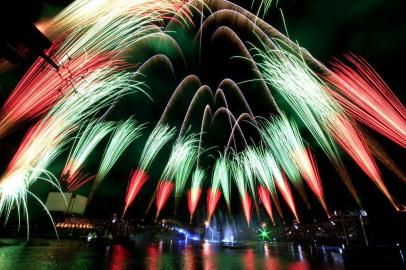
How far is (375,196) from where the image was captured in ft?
125

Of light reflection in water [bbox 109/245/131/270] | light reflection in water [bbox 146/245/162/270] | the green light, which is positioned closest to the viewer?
light reflection in water [bbox 109/245/131/270]

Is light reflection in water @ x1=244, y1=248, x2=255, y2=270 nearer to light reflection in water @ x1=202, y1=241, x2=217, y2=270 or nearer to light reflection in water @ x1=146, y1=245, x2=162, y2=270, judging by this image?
light reflection in water @ x1=202, y1=241, x2=217, y2=270

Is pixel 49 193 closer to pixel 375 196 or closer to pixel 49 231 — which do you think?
pixel 49 231

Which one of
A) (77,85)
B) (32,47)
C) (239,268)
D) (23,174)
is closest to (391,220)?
(239,268)

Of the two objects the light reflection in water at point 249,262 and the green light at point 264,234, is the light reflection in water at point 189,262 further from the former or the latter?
the green light at point 264,234

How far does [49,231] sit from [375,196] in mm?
48613

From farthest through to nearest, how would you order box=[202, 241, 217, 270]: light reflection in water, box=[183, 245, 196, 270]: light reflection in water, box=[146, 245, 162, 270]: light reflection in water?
box=[202, 241, 217, 270]: light reflection in water
box=[183, 245, 196, 270]: light reflection in water
box=[146, 245, 162, 270]: light reflection in water

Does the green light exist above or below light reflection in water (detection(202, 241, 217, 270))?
above

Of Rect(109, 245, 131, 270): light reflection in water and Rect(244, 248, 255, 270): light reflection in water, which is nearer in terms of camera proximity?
Rect(109, 245, 131, 270): light reflection in water

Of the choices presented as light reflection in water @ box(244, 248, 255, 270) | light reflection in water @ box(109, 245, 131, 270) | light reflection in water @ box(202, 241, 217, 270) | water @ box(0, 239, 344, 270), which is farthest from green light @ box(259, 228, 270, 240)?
light reflection in water @ box(109, 245, 131, 270)

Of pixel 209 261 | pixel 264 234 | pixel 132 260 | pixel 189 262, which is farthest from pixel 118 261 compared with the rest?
pixel 264 234

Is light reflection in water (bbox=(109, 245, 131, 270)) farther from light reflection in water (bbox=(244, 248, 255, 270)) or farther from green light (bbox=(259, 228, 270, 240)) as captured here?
green light (bbox=(259, 228, 270, 240))

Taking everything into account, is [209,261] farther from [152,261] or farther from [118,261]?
[118,261]

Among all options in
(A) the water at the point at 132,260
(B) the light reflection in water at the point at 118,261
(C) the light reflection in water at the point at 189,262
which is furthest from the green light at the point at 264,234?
(B) the light reflection in water at the point at 118,261
